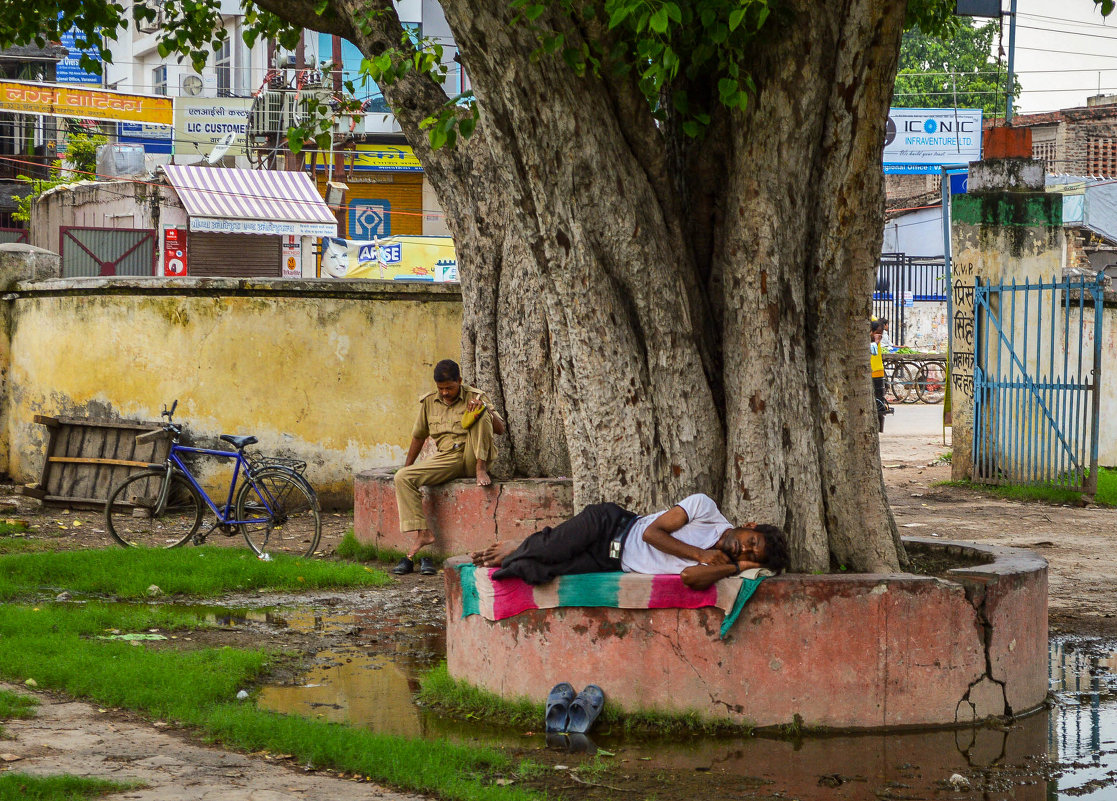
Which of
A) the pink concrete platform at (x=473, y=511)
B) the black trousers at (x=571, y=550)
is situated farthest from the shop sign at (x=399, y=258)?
the black trousers at (x=571, y=550)

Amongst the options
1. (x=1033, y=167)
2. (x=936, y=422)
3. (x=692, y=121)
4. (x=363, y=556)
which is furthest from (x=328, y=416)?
(x=936, y=422)

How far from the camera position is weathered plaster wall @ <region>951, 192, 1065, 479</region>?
13.3 meters

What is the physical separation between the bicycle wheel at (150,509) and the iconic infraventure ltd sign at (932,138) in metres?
28.6

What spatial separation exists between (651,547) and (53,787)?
2.50 m

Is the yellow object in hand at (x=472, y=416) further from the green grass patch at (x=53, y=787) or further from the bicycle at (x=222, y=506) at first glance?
the green grass patch at (x=53, y=787)

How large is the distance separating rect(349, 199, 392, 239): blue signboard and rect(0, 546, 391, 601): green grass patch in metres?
26.3

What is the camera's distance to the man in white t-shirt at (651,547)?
5.21 metres

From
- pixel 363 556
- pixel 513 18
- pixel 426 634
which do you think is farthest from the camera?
pixel 363 556

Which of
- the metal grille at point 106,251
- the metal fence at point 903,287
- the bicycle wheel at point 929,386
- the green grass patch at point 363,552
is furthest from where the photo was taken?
the metal fence at point 903,287

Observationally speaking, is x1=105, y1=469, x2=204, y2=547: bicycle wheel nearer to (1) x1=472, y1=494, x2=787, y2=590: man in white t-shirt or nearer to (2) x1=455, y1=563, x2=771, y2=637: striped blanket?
(2) x1=455, y1=563, x2=771, y2=637: striped blanket

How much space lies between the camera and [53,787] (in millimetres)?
4086

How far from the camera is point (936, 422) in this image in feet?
75.8

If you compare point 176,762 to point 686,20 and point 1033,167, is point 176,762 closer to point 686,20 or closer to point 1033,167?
point 686,20

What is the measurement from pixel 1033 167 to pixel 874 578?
9.68 metres
